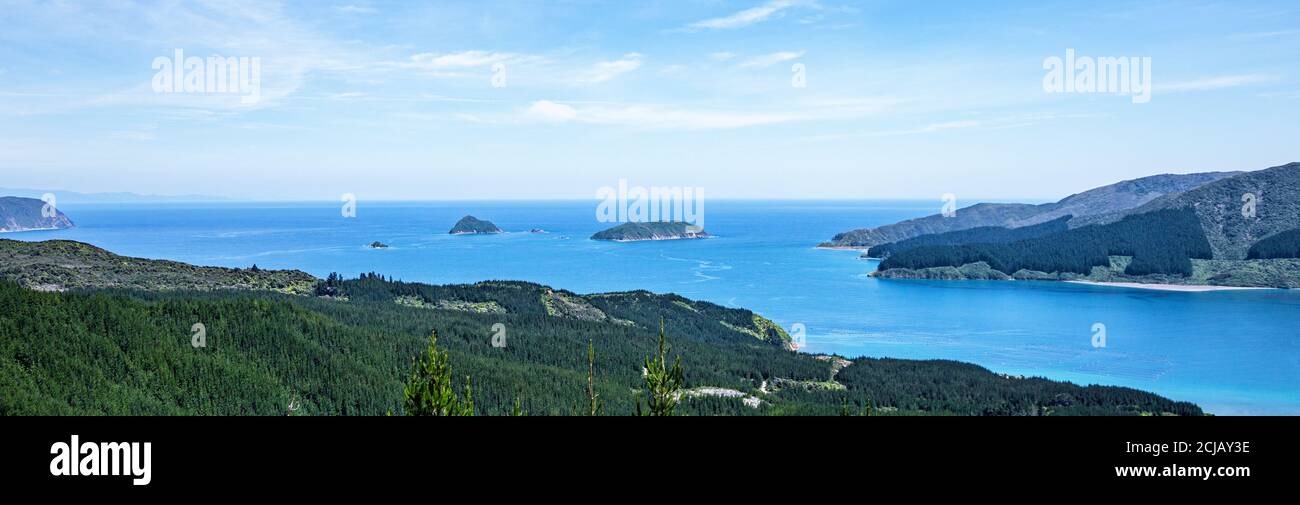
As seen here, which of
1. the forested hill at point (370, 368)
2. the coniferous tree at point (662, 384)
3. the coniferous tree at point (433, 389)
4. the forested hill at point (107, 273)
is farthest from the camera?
the forested hill at point (107, 273)

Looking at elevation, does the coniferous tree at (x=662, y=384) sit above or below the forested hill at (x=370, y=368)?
above

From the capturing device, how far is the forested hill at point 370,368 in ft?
228

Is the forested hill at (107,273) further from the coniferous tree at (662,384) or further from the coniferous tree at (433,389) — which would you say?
the coniferous tree at (662,384)

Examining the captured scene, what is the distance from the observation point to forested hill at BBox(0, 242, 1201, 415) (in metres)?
69.4

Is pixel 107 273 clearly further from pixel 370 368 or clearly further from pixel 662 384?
pixel 662 384

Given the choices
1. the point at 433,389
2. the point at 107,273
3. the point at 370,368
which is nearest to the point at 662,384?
the point at 433,389

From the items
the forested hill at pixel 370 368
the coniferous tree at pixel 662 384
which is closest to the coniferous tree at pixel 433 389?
the coniferous tree at pixel 662 384

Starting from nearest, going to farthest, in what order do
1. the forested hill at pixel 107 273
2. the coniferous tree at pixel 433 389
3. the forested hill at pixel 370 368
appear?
the coniferous tree at pixel 433 389
the forested hill at pixel 370 368
the forested hill at pixel 107 273

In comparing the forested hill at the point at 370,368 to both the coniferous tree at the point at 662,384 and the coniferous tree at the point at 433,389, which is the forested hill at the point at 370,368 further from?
the coniferous tree at the point at 662,384

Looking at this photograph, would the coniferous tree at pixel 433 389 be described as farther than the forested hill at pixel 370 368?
No

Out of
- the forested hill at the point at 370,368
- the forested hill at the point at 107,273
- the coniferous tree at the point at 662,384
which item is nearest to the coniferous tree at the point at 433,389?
the coniferous tree at the point at 662,384

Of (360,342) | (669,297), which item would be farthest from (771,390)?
(669,297)
